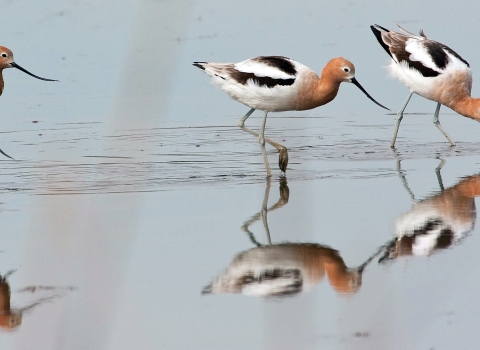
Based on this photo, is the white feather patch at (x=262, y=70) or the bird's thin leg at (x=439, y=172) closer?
the bird's thin leg at (x=439, y=172)

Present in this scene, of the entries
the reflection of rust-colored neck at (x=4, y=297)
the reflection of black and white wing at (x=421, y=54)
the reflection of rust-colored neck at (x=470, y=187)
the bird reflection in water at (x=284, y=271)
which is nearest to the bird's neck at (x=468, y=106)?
the reflection of black and white wing at (x=421, y=54)

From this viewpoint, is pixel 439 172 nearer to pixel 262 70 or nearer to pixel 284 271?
pixel 262 70

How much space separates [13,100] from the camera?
11203mm

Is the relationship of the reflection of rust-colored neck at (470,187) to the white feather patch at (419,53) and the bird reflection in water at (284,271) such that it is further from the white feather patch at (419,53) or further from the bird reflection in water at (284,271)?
the white feather patch at (419,53)

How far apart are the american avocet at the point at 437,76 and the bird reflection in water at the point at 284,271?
3.90 metres

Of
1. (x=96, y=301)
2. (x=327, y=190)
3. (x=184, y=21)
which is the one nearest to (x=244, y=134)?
(x=327, y=190)

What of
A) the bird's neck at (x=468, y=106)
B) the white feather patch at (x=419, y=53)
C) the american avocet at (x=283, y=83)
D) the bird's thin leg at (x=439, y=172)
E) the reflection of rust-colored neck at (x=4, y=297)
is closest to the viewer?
the reflection of rust-colored neck at (x=4, y=297)

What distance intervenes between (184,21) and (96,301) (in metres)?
2.58

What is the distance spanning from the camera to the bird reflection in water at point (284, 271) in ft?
16.1

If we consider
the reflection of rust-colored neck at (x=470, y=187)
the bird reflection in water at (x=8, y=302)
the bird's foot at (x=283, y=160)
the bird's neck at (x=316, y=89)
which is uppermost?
the bird's neck at (x=316, y=89)

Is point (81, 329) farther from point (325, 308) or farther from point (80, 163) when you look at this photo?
point (80, 163)

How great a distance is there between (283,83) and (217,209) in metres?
1.94

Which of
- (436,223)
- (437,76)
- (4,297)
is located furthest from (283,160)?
(4,297)

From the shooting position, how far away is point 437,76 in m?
9.61
